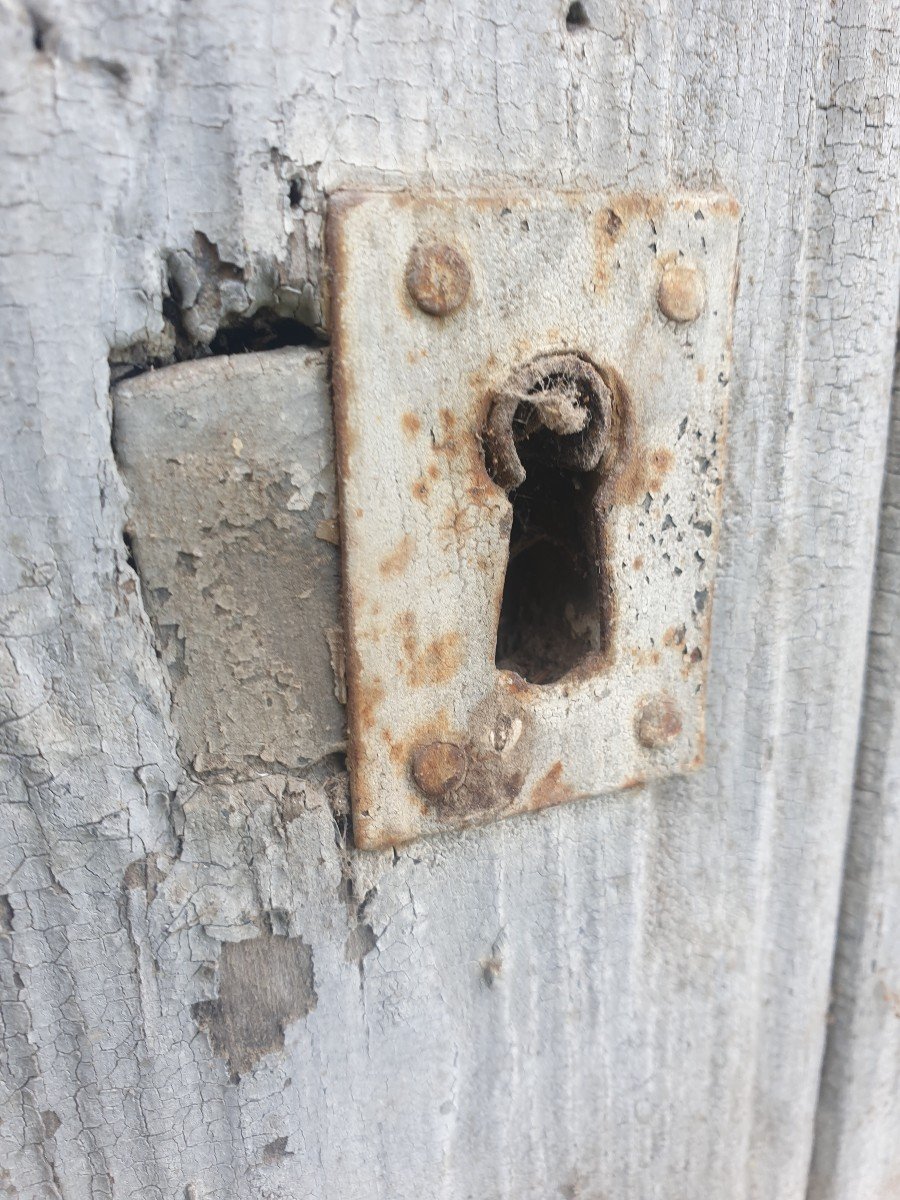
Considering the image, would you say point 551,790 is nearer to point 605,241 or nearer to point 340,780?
point 340,780

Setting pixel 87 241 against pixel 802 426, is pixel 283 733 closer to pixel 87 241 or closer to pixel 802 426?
pixel 87 241

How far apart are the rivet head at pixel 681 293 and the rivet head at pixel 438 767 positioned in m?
0.25

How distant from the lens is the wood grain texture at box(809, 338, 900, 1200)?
576mm

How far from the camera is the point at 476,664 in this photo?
0.44 meters

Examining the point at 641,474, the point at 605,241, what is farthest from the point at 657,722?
the point at 605,241

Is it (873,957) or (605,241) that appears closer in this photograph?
(605,241)

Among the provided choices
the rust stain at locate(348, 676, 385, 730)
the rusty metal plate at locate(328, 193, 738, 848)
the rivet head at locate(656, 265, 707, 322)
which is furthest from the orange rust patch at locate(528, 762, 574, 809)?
the rivet head at locate(656, 265, 707, 322)

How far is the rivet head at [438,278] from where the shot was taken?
0.38 m

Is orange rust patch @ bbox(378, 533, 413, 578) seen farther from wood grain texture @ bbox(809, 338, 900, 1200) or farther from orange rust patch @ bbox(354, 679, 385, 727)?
wood grain texture @ bbox(809, 338, 900, 1200)

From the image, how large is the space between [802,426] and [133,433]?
37cm

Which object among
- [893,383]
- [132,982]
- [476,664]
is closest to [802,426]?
[893,383]

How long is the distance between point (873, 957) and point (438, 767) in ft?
1.35

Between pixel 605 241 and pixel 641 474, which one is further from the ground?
pixel 605 241

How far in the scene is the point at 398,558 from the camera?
41 cm
